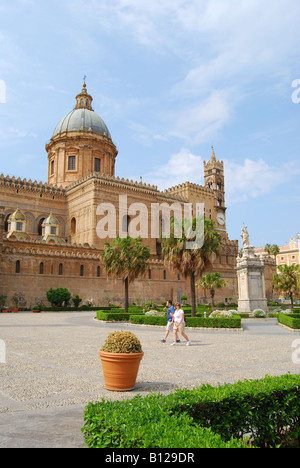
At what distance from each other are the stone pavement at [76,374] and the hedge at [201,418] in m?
0.72

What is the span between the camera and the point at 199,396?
4.21 m

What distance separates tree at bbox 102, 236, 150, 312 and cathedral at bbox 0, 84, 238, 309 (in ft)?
44.1

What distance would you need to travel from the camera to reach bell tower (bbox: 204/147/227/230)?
7506 centimetres

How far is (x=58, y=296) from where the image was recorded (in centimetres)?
3809

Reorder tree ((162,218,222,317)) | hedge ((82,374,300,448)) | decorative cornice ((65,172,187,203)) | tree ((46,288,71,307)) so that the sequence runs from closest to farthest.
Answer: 1. hedge ((82,374,300,448))
2. tree ((162,218,222,317))
3. tree ((46,288,71,307))
4. decorative cornice ((65,172,187,203))

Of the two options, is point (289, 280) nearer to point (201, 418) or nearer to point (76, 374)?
point (76, 374)

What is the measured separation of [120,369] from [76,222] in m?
47.3

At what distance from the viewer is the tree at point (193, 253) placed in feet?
78.0

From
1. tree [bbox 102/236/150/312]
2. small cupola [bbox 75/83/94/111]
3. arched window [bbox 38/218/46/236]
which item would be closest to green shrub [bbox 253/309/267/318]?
tree [bbox 102/236/150/312]

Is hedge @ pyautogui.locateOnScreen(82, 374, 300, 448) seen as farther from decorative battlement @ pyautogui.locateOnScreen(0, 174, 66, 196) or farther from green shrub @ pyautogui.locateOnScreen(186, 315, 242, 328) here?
decorative battlement @ pyautogui.locateOnScreen(0, 174, 66, 196)

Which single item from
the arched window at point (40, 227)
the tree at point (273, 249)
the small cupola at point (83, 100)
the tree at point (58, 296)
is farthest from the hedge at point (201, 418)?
the tree at point (273, 249)

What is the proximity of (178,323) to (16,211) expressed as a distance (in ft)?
129

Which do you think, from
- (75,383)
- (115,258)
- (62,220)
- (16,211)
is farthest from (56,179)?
(75,383)
